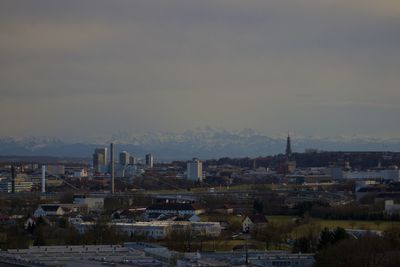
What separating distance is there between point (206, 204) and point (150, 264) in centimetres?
3344

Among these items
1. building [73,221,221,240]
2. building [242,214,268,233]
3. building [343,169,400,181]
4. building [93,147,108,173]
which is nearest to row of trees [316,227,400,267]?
building [73,221,221,240]

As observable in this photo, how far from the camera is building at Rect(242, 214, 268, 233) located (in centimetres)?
3917

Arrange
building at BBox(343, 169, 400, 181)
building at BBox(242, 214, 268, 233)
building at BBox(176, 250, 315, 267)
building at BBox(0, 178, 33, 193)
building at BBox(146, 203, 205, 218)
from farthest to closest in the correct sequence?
building at BBox(343, 169, 400, 181) < building at BBox(0, 178, 33, 193) < building at BBox(146, 203, 205, 218) < building at BBox(242, 214, 268, 233) < building at BBox(176, 250, 315, 267)

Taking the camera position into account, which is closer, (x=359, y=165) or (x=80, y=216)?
(x=80, y=216)

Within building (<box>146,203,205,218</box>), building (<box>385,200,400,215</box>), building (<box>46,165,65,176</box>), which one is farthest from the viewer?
building (<box>46,165,65,176</box>)

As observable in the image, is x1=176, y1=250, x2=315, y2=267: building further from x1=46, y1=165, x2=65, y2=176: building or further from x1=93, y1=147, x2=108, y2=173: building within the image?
x1=93, y1=147, x2=108, y2=173: building

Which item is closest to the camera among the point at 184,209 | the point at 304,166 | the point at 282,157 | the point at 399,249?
the point at 399,249

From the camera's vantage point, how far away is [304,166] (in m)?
114

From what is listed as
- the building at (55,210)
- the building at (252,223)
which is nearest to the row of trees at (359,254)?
the building at (252,223)

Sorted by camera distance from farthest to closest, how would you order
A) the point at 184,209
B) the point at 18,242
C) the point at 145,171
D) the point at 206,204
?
the point at 145,171
the point at 206,204
the point at 184,209
the point at 18,242

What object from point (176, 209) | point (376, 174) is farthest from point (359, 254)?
point (376, 174)

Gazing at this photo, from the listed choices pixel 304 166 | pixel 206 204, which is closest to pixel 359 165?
pixel 304 166

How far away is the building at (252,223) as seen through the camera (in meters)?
39.2

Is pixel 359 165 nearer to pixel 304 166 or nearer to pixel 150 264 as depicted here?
pixel 304 166
